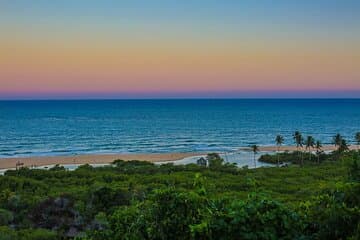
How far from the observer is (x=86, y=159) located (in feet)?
213

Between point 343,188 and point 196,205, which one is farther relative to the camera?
point 343,188

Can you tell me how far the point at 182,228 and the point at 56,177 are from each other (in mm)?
39380

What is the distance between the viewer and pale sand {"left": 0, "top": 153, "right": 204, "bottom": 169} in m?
60.2

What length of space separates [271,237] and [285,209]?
0.48 meters

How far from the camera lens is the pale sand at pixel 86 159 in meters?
60.2

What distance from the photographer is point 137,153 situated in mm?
73312

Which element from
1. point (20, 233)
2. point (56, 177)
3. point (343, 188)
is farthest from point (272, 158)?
point (343, 188)

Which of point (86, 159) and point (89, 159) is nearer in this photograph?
point (86, 159)

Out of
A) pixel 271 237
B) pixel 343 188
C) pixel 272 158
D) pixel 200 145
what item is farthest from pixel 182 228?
pixel 200 145

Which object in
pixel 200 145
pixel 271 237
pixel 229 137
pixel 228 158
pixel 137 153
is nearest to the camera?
pixel 271 237

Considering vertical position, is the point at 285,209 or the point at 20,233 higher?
the point at 285,209

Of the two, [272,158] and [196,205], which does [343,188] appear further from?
[272,158]

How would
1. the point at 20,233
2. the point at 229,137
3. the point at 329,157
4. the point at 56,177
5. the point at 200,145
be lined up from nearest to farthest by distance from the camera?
→ the point at 20,233 < the point at 56,177 < the point at 329,157 < the point at 200,145 < the point at 229,137

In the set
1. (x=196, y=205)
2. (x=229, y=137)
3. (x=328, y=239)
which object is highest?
(x=196, y=205)
